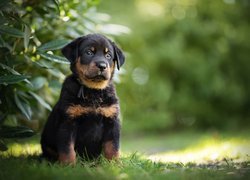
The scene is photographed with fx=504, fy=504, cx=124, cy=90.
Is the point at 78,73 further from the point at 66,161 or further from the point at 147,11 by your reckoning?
the point at 147,11

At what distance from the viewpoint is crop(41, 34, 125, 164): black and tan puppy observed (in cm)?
495

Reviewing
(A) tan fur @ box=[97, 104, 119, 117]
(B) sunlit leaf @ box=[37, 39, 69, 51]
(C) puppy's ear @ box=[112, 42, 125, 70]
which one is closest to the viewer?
(A) tan fur @ box=[97, 104, 119, 117]

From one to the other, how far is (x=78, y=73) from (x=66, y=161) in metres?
0.93

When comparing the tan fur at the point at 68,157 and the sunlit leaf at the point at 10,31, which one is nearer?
the tan fur at the point at 68,157

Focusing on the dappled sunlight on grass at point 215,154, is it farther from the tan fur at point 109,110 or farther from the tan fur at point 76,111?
the tan fur at point 76,111

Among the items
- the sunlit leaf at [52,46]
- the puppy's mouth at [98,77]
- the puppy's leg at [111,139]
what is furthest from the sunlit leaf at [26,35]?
the puppy's leg at [111,139]

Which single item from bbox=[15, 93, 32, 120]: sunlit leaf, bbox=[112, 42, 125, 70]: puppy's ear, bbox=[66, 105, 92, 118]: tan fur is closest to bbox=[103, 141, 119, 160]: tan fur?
bbox=[66, 105, 92, 118]: tan fur

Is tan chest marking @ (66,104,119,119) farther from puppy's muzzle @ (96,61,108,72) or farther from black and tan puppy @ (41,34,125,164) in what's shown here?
puppy's muzzle @ (96,61,108,72)

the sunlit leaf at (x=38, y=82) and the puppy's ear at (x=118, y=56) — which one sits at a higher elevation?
the puppy's ear at (x=118, y=56)

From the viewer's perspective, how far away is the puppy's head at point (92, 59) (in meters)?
5.03

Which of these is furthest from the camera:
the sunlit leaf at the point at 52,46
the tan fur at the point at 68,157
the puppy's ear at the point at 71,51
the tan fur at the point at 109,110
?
the sunlit leaf at the point at 52,46

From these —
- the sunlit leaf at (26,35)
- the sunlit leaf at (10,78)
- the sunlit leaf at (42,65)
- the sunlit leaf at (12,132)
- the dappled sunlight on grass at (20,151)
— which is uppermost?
the sunlit leaf at (26,35)

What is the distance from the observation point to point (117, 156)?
5078 mm

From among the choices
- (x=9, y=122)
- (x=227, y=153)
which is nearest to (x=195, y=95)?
(x=227, y=153)
